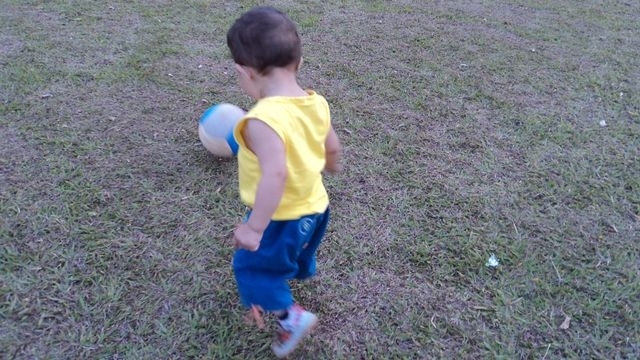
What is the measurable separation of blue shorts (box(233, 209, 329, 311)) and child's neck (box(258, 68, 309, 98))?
15.8 inches

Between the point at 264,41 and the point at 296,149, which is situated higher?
the point at 264,41

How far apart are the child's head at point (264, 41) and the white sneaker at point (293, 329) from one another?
0.87m

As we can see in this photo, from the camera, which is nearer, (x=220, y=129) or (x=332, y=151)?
(x=332, y=151)

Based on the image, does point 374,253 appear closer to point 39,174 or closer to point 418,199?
point 418,199

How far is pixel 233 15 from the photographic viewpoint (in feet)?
14.9

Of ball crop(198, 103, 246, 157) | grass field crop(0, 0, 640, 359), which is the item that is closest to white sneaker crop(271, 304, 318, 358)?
grass field crop(0, 0, 640, 359)

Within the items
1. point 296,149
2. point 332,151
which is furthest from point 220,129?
point 296,149

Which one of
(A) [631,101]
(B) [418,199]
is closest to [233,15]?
(B) [418,199]

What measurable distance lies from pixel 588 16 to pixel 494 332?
15.0 feet

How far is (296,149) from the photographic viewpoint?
141 cm

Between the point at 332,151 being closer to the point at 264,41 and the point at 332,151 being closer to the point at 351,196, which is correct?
the point at 264,41

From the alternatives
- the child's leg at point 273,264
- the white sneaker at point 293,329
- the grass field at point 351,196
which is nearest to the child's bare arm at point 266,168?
the child's leg at point 273,264

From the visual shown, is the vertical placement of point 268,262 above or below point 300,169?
below

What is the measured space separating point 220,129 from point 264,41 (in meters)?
1.27
